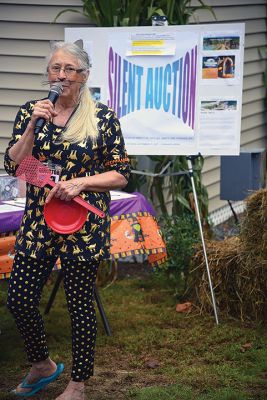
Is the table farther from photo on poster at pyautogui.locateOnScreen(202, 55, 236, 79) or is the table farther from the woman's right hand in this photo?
the woman's right hand

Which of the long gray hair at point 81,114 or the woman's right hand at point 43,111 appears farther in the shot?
the long gray hair at point 81,114

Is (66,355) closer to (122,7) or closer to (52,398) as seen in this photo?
(52,398)

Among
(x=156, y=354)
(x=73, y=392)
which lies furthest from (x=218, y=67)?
(x=73, y=392)

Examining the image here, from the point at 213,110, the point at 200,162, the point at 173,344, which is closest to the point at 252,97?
the point at 200,162

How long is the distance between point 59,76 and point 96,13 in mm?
3357

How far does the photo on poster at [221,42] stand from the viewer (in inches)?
260

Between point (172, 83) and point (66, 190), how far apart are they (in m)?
2.35

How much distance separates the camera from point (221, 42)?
21.7 feet

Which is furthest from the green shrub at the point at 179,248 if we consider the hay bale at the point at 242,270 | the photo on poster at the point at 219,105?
the photo on poster at the point at 219,105

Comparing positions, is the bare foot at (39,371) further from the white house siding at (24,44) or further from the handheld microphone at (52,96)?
the white house siding at (24,44)

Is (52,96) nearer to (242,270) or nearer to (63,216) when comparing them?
(63,216)

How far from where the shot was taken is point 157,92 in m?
6.75

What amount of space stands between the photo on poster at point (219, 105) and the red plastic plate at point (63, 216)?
2.27 metres

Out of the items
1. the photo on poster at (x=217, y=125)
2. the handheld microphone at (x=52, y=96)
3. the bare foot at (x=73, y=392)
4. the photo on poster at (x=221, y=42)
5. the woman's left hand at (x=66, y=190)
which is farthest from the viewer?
the photo on poster at (x=217, y=125)
